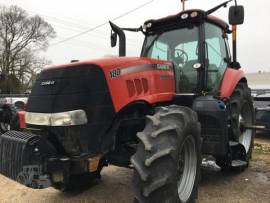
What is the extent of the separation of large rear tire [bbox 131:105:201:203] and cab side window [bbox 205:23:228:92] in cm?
149

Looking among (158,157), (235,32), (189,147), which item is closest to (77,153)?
(158,157)

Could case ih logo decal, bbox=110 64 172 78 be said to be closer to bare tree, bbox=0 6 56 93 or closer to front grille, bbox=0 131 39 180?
front grille, bbox=0 131 39 180

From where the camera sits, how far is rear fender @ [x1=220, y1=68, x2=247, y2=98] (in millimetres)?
5798

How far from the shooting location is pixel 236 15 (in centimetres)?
538

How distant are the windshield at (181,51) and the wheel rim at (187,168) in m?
1.15

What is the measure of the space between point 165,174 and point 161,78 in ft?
5.32

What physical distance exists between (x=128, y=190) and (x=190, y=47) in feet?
7.51

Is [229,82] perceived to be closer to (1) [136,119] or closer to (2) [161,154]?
(1) [136,119]

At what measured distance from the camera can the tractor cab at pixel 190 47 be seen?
545 centimetres

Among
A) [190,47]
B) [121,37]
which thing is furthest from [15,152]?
[190,47]

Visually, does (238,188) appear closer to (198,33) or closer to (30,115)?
(198,33)

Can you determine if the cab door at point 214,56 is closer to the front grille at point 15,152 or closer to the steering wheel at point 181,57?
the steering wheel at point 181,57

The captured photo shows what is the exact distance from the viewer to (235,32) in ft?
21.7

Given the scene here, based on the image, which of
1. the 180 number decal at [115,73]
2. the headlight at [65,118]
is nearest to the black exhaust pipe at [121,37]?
the 180 number decal at [115,73]
